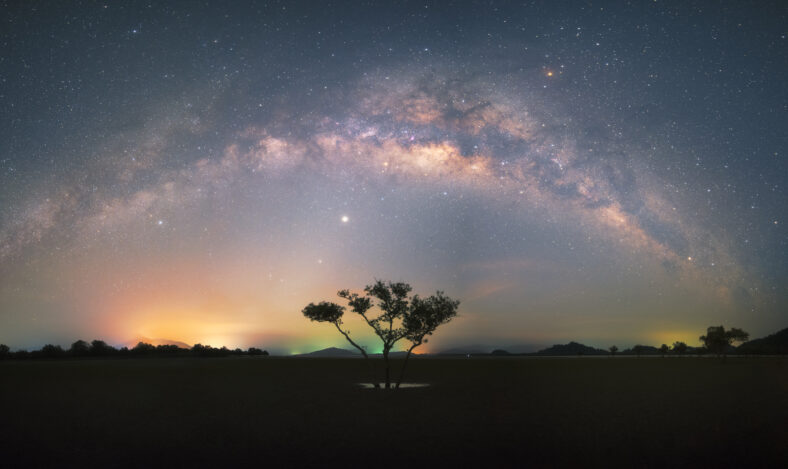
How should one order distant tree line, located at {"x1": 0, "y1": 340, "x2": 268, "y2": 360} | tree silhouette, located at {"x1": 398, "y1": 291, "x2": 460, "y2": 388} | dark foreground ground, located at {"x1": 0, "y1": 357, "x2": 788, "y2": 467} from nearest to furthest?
dark foreground ground, located at {"x1": 0, "y1": 357, "x2": 788, "y2": 467}, tree silhouette, located at {"x1": 398, "y1": 291, "x2": 460, "y2": 388}, distant tree line, located at {"x1": 0, "y1": 340, "x2": 268, "y2": 360}

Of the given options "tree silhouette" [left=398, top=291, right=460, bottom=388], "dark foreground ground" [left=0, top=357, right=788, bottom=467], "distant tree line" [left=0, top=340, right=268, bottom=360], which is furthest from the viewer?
"distant tree line" [left=0, top=340, right=268, bottom=360]

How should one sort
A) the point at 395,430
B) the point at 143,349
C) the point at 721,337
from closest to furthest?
the point at 395,430
the point at 721,337
the point at 143,349

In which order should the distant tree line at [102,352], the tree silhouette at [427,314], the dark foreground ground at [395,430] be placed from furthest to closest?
the distant tree line at [102,352], the tree silhouette at [427,314], the dark foreground ground at [395,430]

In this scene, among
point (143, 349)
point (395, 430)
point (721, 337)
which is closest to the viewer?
point (395, 430)

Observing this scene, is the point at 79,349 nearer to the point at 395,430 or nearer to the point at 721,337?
the point at 395,430

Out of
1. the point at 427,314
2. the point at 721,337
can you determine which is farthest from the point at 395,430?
the point at 721,337

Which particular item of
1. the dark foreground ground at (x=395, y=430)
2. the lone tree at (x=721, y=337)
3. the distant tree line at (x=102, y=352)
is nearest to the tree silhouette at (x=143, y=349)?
the distant tree line at (x=102, y=352)

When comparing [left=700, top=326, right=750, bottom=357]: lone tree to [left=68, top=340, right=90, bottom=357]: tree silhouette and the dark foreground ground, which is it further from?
[left=68, top=340, right=90, bottom=357]: tree silhouette

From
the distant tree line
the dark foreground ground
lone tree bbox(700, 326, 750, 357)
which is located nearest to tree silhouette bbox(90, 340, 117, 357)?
the distant tree line

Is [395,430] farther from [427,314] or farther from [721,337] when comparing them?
[721,337]

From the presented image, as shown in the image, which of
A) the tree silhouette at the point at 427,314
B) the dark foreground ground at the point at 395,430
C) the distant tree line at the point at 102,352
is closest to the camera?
the dark foreground ground at the point at 395,430

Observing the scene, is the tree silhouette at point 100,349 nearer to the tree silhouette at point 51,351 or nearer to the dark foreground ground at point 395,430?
the tree silhouette at point 51,351

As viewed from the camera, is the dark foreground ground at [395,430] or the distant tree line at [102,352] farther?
the distant tree line at [102,352]

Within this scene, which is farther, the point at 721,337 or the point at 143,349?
the point at 143,349
